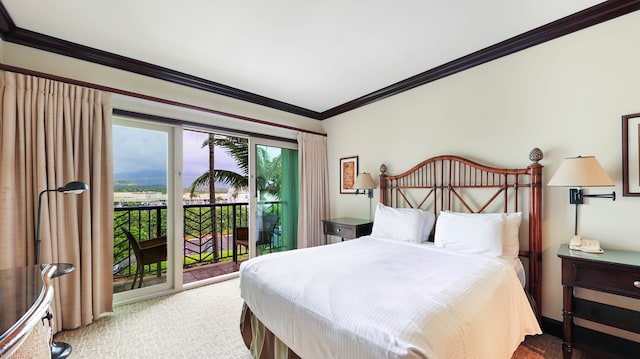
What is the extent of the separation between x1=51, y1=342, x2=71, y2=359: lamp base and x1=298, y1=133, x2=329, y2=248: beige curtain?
2616 millimetres

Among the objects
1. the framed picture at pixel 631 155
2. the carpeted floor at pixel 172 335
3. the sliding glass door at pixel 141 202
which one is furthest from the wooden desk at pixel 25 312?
the framed picture at pixel 631 155

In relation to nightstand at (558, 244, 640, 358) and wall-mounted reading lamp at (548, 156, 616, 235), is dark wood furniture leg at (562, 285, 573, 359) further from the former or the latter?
wall-mounted reading lamp at (548, 156, 616, 235)

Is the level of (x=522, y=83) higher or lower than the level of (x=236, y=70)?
lower

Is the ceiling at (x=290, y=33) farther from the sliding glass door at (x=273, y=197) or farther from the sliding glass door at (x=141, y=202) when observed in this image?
the sliding glass door at (x=273, y=197)

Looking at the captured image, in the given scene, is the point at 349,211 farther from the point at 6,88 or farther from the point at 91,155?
the point at 6,88

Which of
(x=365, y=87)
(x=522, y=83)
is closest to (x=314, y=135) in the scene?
(x=365, y=87)

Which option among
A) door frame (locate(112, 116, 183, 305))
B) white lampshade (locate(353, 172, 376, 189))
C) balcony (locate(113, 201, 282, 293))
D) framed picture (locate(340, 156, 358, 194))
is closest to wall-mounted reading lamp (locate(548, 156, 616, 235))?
white lampshade (locate(353, 172, 376, 189))

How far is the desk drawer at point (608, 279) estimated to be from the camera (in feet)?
5.14

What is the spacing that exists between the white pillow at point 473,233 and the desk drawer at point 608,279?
456 millimetres

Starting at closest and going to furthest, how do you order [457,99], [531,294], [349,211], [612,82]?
[612,82], [531,294], [457,99], [349,211]

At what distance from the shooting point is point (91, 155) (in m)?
2.44

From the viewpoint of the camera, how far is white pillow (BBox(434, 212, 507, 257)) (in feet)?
6.86

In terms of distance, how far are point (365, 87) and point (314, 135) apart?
47.6 inches

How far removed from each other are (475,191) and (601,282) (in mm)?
1154
